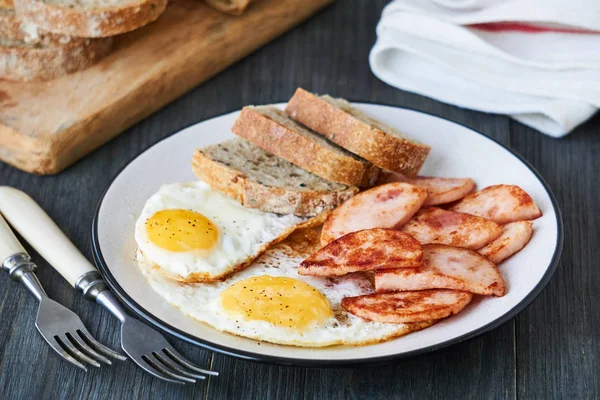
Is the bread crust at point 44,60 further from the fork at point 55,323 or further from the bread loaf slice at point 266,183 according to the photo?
the fork at point 55,323

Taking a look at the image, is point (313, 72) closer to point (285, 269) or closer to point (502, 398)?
point (285, 269)

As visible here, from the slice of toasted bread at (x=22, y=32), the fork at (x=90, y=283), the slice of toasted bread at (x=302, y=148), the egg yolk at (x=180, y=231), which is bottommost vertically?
the fork at (x=90, y=283)

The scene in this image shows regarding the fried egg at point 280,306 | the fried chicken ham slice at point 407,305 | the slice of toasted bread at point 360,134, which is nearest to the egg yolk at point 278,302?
the fried egg at point 280,306

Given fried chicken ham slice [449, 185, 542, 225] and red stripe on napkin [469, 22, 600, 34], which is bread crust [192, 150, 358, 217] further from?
red stripe on napkin [469, 22, 600, 34]

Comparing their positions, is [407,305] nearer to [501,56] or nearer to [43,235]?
[43,235]

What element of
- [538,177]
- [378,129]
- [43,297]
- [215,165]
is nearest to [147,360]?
[43,297]
